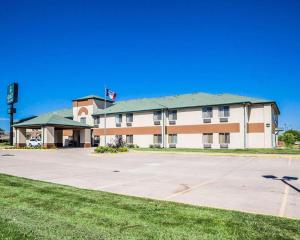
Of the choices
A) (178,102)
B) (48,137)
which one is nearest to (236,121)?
(178,102)

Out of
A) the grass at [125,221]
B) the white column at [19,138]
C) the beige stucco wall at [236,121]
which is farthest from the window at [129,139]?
the grass at [125,221]

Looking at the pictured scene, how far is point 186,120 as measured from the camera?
40.2m

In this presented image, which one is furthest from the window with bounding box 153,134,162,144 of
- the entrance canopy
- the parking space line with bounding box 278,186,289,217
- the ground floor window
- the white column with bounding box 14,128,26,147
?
the parking space line with bounding box 278,186,289,217

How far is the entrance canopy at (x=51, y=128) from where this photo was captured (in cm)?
4144

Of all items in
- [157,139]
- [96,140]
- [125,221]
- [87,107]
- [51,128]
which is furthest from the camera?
[87,107]

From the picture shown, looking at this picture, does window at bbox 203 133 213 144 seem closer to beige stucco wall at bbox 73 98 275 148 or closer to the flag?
beige stucco wall at bbox 73 98 275 148

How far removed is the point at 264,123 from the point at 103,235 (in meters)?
33.5

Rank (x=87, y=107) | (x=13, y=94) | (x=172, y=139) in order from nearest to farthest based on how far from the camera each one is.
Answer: (x=172, y=139), (x=13, y=94), (x=87, y=107)

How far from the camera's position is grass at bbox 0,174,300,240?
5.16m

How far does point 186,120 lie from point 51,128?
18851mm

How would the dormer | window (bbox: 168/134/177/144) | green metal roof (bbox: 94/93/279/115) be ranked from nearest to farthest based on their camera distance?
1. green metal roof (bbox: 94/93/279/115)
2. window (bbox: 168/134/177/144)
3. the dormer

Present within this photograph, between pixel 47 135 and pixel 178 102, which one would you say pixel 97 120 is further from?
pixel 178 102

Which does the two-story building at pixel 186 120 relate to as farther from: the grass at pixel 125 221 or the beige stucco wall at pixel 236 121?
the grass at pixel 125 221

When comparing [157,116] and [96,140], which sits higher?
[157,116]
